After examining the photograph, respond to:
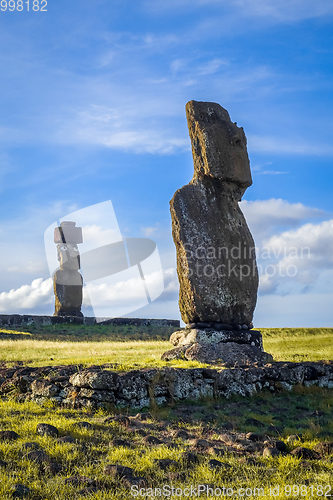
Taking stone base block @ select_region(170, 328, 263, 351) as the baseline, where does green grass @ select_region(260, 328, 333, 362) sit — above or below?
below

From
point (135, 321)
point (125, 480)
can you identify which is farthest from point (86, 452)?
point (135, 321)

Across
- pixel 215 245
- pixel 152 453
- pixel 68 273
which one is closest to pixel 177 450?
pixel 152 453

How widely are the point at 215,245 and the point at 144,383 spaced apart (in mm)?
5259

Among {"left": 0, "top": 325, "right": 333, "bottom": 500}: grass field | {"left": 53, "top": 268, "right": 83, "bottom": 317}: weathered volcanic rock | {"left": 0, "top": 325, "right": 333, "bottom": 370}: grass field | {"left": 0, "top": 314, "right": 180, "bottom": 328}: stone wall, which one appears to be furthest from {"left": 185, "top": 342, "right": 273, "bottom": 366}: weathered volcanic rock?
{"left": 53, "top": 268, "right": 83, "bottom": 317}: weathered volcanic rock

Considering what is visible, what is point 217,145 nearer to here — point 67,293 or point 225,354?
point 225,354

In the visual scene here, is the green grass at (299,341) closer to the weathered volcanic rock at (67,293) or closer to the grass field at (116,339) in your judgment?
the grass field at (116,339)

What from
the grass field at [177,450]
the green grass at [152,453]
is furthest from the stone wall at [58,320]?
the green grass at [152,453]

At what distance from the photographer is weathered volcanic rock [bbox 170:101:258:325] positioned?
12703 millimetres

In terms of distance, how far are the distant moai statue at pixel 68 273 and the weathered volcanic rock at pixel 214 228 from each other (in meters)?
22.2

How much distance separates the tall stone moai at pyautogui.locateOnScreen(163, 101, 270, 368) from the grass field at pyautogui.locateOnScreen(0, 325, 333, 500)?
3.12 metres

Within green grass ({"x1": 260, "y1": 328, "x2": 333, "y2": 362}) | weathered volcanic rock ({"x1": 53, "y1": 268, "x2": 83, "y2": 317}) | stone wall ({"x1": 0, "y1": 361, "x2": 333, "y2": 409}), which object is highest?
weathered volcanic rock ({"x1": 53, "y1": 268, "x2": 83, "y2": 317})

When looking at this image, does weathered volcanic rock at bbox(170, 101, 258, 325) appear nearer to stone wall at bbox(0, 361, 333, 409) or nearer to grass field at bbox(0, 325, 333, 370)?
stone wall at bbox(0, 361, 333, 409)

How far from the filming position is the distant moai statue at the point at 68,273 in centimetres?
3397

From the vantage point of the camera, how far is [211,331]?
1249 centimetres
